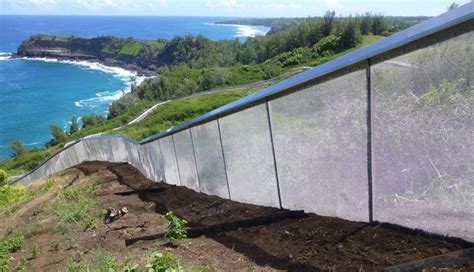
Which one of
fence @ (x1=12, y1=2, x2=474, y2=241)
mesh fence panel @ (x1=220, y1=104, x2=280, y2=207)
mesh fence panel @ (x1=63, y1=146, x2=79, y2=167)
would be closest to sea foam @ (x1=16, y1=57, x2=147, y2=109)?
mesh fence panel @ (x1=63, y1=146, x2=79, y2=167)

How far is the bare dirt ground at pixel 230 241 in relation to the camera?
3.58 m

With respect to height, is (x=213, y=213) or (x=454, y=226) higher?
(x=454, y=226)

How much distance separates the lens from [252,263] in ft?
13.5

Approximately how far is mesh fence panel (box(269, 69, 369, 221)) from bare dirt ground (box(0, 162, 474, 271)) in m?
0.25

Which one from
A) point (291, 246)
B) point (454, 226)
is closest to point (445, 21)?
point (454, 226)

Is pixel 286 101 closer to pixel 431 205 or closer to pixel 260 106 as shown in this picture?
pixel 260 106

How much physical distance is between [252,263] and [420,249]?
61.6 inches

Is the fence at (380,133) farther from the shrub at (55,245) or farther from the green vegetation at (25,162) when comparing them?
the green vegetation at (25,162)

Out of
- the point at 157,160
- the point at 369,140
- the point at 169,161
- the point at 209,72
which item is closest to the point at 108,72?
the point at 209,72

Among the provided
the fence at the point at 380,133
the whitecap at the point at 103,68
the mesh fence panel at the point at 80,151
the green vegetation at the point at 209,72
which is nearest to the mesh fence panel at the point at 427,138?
the fence at the point at 380,133

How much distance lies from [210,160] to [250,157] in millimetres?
1764

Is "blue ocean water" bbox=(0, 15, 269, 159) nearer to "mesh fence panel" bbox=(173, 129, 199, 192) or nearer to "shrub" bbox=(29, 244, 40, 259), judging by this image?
"mesh fence panel" bbox=(173, 129, 199, 192)

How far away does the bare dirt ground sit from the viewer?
358 centimetres

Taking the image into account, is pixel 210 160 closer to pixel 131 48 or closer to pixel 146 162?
pixel 146 162
